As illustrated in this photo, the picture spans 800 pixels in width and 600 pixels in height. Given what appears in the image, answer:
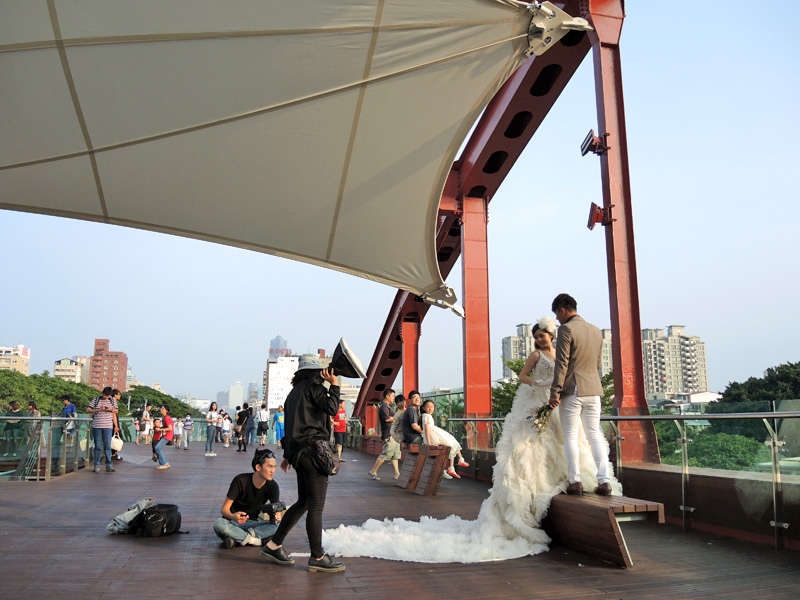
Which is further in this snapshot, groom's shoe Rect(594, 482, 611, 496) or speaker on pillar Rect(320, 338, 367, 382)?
groom's shoe Rect(594, 482, 611, 496)

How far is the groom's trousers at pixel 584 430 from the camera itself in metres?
4.91

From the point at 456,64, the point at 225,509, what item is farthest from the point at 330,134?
the point at 225,509

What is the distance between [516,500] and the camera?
5176 mm

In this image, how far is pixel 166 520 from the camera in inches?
221

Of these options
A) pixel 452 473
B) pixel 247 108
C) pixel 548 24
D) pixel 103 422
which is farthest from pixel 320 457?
pixel 103 422

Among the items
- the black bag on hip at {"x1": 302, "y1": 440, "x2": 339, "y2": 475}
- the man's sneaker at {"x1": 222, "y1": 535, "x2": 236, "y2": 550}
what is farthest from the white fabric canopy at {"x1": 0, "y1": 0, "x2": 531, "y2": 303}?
the man's sneaker at {"x1": 222, "y1": 535, "x2": 236, "y2": 550}

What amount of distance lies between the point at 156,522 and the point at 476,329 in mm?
10526

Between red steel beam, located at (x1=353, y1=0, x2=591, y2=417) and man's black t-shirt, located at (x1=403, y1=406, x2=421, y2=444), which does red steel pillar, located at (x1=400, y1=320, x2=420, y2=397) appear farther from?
man's black t-shirt, located at (x1=403, y1=406, x2=421, y2=444)

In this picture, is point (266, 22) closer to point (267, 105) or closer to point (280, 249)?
point (267, 105)

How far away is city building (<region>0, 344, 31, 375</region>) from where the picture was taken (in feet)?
547

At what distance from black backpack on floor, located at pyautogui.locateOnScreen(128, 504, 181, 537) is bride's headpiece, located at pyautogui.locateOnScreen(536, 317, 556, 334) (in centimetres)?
369

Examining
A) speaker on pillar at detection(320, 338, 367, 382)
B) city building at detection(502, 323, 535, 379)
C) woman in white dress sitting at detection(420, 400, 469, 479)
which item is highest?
city building at detection(502, 323, 535, 379)

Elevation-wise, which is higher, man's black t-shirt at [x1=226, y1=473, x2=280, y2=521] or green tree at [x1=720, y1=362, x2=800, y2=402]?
green tree at [x1=720, y1=362, x2=800, y2=402]

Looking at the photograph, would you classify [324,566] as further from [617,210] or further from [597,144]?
[597,144]
